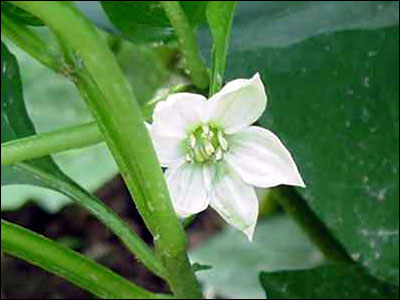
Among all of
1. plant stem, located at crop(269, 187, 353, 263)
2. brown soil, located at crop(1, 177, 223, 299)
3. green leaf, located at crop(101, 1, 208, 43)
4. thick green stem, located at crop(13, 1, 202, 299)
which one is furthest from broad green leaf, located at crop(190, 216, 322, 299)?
thick green stem, located at crop(13, 1, 202, 299)

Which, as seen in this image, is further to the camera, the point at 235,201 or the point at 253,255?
the point at 253,255

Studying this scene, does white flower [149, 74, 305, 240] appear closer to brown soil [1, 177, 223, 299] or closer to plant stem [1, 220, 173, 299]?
plant stem [1, 220, 173, 299]

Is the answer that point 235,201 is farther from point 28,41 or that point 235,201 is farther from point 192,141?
point 28,41

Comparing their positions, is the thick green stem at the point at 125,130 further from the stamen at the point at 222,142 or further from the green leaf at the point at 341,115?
the green leaf at the point at 341,115

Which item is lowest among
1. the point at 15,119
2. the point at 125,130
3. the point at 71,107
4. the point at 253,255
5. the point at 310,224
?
the point at 253,255

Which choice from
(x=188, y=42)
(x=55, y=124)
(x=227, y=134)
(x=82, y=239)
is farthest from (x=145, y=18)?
(x=82, y=239)

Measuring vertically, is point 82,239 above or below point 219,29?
below

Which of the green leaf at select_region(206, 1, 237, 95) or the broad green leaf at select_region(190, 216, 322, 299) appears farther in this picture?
the broad green leaf at select_region(190, 216, 322, 299)
